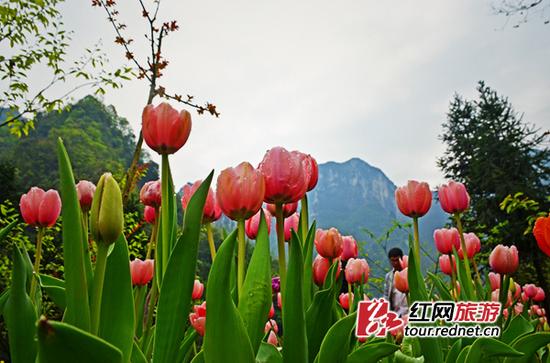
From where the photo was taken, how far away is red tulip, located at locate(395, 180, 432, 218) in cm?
139

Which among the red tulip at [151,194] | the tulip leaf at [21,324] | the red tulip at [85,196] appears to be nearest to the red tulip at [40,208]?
the red tulip at [85,196]

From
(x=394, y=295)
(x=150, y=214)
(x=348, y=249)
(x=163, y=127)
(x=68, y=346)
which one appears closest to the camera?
(x=68, y=346)

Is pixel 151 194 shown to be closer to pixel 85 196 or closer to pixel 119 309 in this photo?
pixel 85 196

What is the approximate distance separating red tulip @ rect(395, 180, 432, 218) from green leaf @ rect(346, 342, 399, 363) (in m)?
0.71

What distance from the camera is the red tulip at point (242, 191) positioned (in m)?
0.80

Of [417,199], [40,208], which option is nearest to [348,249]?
[417,199]

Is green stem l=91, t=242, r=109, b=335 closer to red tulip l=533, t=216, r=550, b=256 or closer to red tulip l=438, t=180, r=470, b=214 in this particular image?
red tulip l=533, t=216, r=550, b=256

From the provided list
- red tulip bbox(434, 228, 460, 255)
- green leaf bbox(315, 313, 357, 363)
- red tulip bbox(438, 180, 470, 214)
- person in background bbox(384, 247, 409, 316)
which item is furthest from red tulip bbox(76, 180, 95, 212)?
person in background bbox(384, 247, 409, 316)

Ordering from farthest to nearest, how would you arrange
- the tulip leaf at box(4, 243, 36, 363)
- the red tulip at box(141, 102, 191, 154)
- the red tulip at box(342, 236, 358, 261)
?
the red tulip at box(342, 236, 358, 261)
the red tulip at box(141, 102, 191, 154)
the tulip leaf at box(4, 243, 36, 363)

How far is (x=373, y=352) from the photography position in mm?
755

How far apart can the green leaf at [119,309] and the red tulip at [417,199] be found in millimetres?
980

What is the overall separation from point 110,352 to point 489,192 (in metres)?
19.3

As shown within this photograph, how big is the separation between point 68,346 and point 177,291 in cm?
21

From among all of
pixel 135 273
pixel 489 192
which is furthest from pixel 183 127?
pixel 489 192
